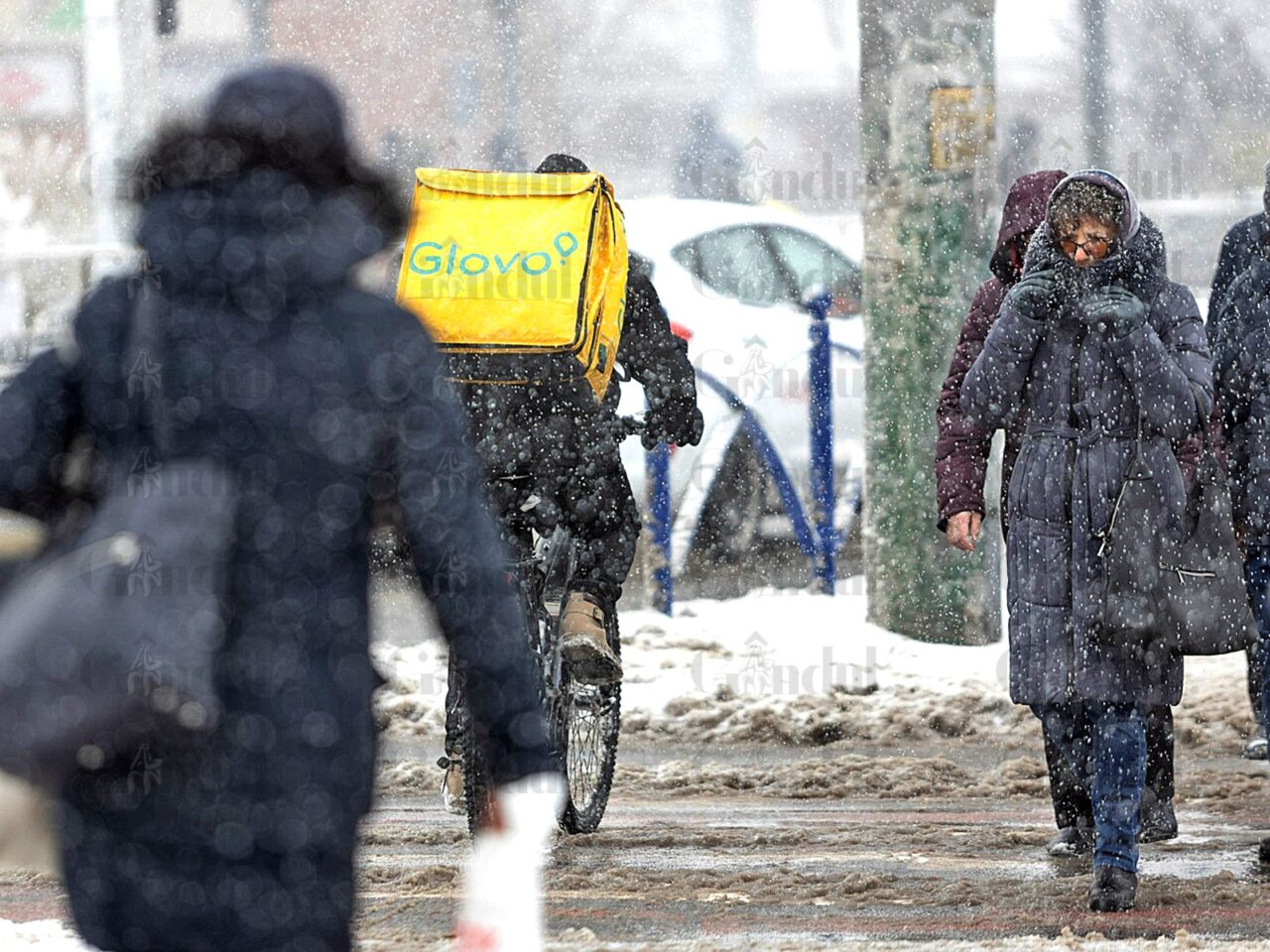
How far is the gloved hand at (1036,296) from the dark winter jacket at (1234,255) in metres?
0.92

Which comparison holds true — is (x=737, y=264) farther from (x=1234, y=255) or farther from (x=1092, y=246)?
(x=1092, y=246)

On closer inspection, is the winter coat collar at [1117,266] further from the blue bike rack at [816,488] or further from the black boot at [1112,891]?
the blue bike rack at [816,488]

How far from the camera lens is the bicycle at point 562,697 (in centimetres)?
598

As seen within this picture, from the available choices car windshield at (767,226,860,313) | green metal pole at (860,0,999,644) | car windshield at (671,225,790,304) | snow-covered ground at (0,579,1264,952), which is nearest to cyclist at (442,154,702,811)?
snow-covered ground at (0,579,1264,952)

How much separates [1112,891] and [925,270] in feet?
14.7

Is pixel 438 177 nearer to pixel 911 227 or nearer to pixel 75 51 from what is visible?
pixel 911 227

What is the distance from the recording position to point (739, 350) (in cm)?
1180

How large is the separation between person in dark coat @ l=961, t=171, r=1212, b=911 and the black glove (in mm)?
1090

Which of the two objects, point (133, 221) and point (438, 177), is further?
point (438, 177)

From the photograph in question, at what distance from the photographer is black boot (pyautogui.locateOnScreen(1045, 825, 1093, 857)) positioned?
611 cm

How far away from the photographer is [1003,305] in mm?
5590

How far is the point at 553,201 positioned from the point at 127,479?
3.55 meters

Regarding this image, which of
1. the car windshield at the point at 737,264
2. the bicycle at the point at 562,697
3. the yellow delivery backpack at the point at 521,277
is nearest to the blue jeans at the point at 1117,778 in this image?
the bicycle at the point at 562,697

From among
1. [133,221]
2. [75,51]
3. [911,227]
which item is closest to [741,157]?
[75,51]
